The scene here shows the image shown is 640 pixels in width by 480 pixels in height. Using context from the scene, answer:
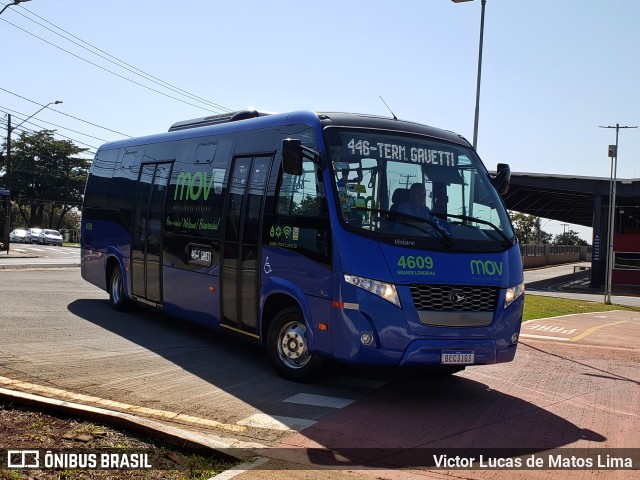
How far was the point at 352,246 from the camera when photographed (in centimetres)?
719

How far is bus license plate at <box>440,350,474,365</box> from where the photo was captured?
23.3ft

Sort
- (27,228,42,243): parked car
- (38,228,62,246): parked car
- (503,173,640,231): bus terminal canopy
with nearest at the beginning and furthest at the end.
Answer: (503,173,640,231): bus terminal canopy → (38,228,62,246): parked car → (27,228,42,243): parked car

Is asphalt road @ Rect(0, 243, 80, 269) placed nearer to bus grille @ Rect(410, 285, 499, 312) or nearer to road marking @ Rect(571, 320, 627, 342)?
road marking @ Rect(571, 320, 627, 342)

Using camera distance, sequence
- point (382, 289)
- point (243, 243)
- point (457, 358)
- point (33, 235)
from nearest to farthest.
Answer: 1. point (382, 289)
2. point (457, 358)
3. point (243, 243)
4. point (33, 235)

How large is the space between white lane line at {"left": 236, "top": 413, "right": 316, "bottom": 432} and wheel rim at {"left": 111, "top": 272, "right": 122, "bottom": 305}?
7.46 metres

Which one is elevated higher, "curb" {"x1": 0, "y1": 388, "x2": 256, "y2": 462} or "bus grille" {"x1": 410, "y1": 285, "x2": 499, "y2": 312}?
"bus grille" {"x1": 410, "y1": 285, "x2": 499, "y2": 312}

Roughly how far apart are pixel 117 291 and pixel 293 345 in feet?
21.3

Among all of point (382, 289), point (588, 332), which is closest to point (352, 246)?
point (382, 289)

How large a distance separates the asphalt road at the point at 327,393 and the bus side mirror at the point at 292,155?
2475 mm

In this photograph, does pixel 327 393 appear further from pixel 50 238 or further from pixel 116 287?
pixel 50 238

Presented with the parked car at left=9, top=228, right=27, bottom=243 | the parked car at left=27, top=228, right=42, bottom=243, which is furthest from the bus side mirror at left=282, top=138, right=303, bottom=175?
the parked car at left=9, top=228, right=27, bottom=243

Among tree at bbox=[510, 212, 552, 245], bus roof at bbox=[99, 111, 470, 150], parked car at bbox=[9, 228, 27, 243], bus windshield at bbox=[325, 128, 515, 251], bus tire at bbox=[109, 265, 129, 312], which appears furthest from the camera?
tree at bbox=[510, 212, 552, 245]

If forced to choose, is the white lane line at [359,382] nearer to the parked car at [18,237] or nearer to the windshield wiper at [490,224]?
the windshield wiper at [490,224]

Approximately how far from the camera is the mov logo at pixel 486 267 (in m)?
7.42
